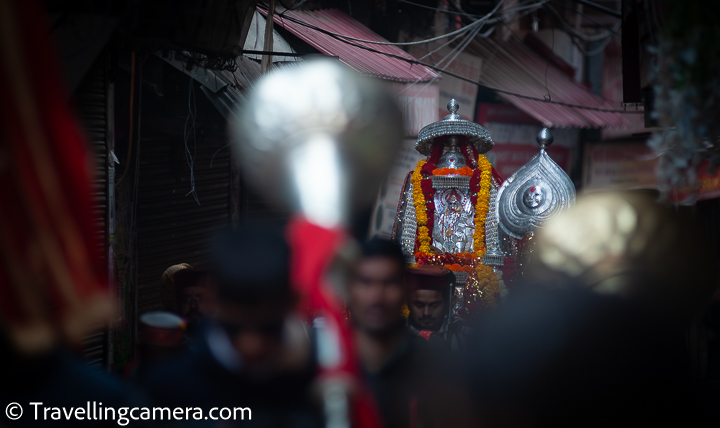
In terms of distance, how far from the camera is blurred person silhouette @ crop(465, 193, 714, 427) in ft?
6.06

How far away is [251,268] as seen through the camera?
174 cm

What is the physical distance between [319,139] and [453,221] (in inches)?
163

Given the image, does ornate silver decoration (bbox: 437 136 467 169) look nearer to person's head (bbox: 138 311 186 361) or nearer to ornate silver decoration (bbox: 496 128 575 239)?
ornate silver decoration (bbox: 496 128 575 239)

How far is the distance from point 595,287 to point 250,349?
1091 mm

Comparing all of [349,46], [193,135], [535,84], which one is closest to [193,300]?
[193,135]

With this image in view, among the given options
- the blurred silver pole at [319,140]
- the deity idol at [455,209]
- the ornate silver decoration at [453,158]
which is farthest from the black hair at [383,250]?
the ornate silver decoration at [453,158]

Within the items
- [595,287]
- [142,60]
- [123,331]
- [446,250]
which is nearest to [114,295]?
[123,331]

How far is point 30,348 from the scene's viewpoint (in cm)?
156

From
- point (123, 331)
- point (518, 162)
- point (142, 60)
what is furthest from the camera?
point (518, 162)

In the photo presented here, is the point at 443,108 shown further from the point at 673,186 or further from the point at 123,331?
the point at 673,186

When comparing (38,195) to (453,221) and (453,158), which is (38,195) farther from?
(453,158)

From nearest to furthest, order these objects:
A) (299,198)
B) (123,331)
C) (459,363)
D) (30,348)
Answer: (30,348) → (299,198) → (459,363) → (123,331)

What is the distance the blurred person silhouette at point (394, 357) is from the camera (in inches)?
78.9

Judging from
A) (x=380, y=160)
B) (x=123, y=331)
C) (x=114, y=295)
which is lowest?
(x=123, y=331)
